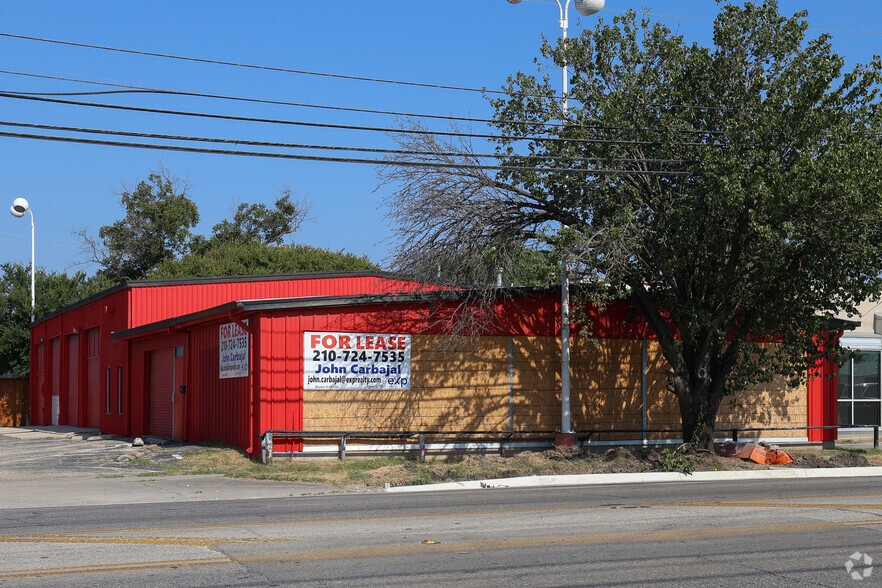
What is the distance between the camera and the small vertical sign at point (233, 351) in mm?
21125

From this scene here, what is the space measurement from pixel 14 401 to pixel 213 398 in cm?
A: 2651

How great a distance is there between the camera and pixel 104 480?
18.5 m

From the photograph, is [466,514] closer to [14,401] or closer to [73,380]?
[73,380]

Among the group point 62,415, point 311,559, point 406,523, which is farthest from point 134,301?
point 311,559

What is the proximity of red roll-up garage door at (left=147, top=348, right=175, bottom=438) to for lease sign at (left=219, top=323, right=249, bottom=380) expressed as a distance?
4.76 m

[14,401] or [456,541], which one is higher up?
[456,541]

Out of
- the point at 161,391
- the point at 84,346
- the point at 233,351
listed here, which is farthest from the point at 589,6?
the point at 84,346

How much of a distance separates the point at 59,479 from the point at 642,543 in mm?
13567

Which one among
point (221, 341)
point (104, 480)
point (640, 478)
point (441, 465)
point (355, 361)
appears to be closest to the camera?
point (104, 480)

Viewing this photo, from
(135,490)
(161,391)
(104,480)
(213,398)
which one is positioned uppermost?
(213,398)

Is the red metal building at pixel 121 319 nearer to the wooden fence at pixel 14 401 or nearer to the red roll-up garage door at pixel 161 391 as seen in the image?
the red roll-up garage door at pixel 161 391

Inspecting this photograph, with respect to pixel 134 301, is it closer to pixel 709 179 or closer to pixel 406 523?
pixel 709 179

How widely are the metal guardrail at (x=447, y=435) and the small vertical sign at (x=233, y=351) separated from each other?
6.37 feet

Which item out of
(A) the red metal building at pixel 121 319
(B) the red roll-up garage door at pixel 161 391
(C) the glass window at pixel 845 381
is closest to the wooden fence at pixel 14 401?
(A) the red metal building at pixel 121 319
